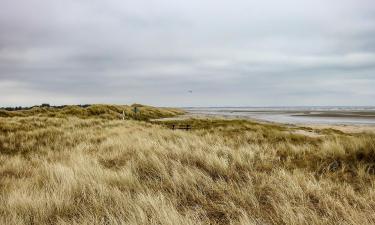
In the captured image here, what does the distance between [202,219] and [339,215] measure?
4.89 ft

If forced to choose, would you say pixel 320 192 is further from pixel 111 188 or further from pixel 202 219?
pixel 111 188

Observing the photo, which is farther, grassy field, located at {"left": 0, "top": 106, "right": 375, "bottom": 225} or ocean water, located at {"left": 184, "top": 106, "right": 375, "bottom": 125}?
ocean water, located at {"left": 184, "top": 106, "right": 375, "bottom": 125}

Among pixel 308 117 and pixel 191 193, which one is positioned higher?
pixel 191 193

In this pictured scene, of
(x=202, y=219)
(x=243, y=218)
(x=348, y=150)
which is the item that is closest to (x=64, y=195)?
(x=202, y=219)

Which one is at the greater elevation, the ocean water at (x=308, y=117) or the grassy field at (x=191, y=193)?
the grassy field at (x=191, y=193)

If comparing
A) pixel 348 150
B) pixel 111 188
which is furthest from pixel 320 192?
pixel 348 150

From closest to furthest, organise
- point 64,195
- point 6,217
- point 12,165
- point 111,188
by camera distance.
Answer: point 6,217 < point 64,195 < point 111,188 < point 12,165

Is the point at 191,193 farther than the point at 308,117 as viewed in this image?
No

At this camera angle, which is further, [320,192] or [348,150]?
[348,150]

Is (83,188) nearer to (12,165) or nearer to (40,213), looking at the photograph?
(40,213)

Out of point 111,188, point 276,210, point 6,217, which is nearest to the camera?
point 6,217

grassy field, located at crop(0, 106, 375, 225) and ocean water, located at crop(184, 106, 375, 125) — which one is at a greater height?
grassy field, located at crop(0, 106, 375, 225)

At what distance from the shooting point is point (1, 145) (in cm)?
1142

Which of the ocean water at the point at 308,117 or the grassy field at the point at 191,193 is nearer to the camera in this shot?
the grassy field at the point at 191,193
